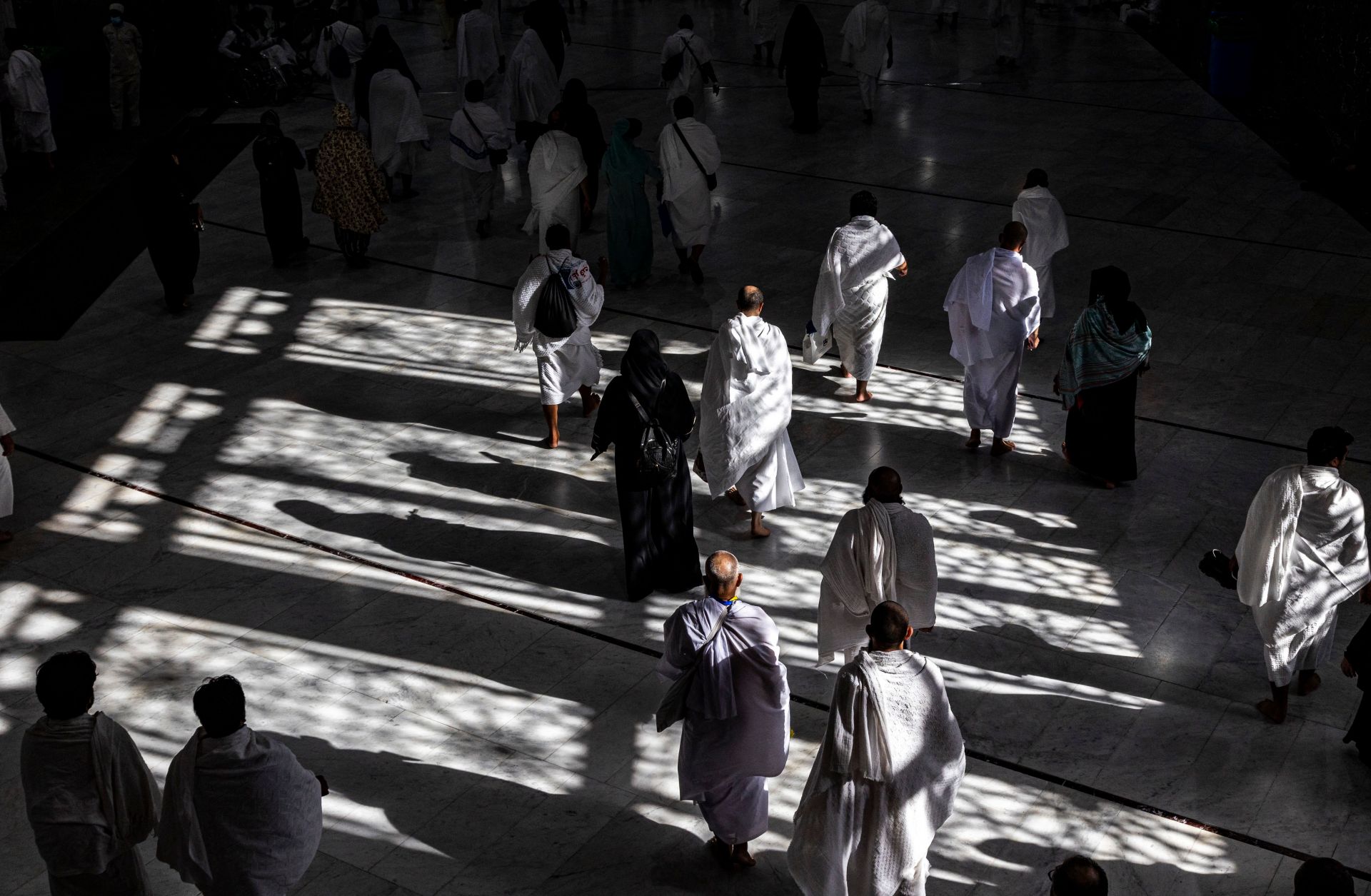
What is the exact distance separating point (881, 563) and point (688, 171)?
5.86 meters

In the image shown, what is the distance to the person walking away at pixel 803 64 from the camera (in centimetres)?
1471

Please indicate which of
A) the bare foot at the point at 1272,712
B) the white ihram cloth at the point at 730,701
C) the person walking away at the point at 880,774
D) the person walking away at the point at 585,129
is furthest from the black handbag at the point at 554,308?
the bare foot at the point at 1272,712

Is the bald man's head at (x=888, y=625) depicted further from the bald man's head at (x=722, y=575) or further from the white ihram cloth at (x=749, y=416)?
the white ihram cloth at (x=749, y=416)

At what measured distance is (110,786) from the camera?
4.65 m

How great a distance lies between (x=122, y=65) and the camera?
52.5 ft

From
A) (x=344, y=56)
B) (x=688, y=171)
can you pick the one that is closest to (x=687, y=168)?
(x=688, y=171)

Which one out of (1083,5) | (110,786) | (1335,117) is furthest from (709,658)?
(1083,5)

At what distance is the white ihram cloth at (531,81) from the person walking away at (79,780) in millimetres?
11179

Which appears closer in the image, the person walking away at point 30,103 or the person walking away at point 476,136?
the person walking away at point 476,136

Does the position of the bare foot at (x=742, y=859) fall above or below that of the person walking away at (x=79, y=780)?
below

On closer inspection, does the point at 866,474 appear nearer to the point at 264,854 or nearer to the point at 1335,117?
the point at 264,854

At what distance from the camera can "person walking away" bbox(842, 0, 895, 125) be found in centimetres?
1555

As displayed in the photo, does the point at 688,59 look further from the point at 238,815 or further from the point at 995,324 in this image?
the point at 238,815

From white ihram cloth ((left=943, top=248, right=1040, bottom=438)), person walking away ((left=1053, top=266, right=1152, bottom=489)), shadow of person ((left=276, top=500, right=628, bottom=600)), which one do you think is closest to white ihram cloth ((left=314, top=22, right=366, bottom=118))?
shadow of person ((left=276, top=500, right=628, bottom=600))
